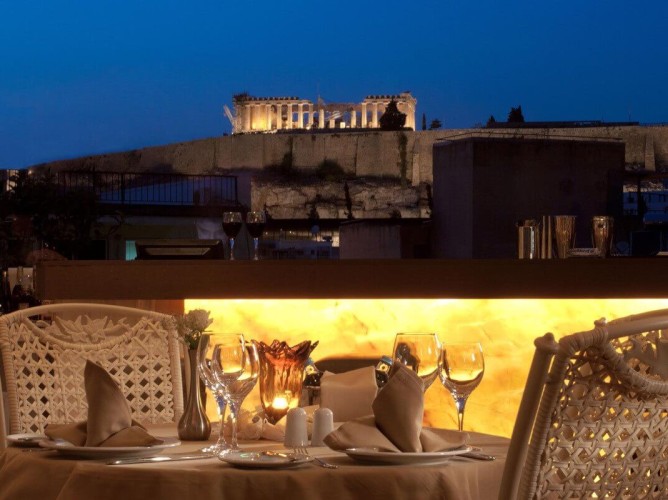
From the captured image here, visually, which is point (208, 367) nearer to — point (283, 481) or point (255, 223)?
point (283, 481)

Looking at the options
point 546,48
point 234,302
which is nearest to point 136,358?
point 234,302

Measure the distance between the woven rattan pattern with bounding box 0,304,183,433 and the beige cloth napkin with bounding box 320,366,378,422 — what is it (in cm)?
64

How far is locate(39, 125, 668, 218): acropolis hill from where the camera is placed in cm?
4528

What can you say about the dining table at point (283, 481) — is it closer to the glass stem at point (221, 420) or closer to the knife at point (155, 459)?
the knife at point (155, 459)

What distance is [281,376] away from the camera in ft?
6.78

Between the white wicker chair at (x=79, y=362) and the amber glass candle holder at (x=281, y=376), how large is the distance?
1.98 feet

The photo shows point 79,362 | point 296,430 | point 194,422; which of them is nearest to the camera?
point 296,430

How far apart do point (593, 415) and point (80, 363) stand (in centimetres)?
150

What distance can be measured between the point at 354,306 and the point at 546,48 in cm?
4437

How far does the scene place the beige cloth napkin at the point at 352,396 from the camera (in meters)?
2.12

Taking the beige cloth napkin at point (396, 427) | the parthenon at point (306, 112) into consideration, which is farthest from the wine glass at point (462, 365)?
the parthenon at point (306, 112)

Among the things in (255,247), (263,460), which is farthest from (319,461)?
(255,247)

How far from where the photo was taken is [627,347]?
1376 millimetres

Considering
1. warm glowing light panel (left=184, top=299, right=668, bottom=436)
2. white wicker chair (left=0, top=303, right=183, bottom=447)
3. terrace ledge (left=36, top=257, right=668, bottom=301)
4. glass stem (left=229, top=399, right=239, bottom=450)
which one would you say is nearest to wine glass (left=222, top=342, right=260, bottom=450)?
glass stem (left=229, top=399, right=239, bottom=450)
